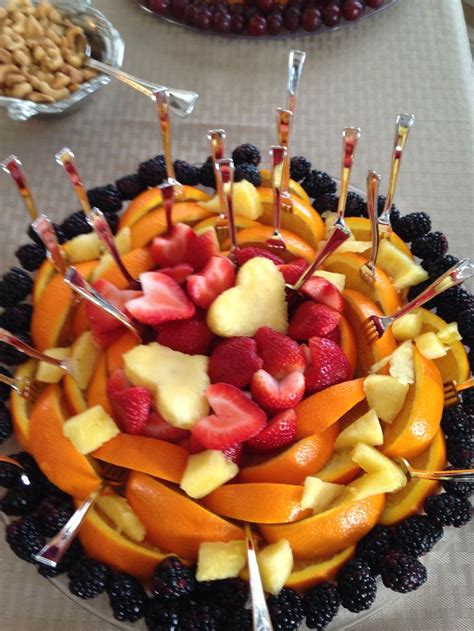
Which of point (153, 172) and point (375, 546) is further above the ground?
point (153, 172)

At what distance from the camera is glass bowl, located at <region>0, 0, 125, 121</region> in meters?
1.10

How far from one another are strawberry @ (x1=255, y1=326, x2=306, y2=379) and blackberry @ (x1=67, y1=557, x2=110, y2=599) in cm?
28

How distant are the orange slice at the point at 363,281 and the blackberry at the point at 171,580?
0.40 metres

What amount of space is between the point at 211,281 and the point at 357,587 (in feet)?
1.28

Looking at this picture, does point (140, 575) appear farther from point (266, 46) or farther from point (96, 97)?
point (266, 46)

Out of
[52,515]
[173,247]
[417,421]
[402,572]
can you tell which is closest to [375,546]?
[402,572]

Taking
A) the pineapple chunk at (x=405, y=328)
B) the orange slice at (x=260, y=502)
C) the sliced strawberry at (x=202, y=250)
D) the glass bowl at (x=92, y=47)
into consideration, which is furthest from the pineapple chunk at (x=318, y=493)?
the glass bowl at (x=92, y=47)

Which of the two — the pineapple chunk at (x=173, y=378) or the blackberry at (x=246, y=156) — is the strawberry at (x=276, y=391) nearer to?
the pineapple chunk at (x=173, y=378)

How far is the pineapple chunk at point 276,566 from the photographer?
0.65 metres

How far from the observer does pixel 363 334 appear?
2.64ft

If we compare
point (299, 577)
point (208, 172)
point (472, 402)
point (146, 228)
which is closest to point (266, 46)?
point (208, 172)

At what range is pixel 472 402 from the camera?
78 cm

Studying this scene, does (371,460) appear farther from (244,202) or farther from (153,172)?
(153,172)

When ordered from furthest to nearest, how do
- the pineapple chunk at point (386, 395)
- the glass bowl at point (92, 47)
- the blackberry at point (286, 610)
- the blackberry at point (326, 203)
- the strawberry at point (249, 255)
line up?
the glass bowl at point (92, 47) → the blackberry at point (326, 203) → the strawberry at point (249, 255) → the pineapple chunk at point (386, 395) → the blackberry at point (286, 610)
